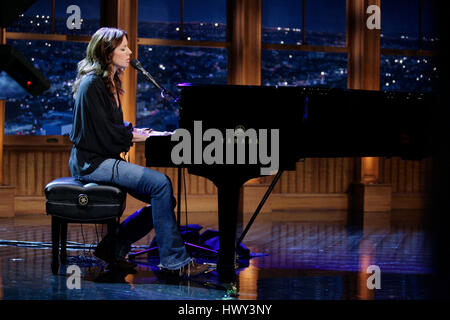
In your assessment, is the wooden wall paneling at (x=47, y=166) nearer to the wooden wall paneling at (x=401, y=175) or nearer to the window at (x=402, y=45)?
the window at (x=402, y=45)

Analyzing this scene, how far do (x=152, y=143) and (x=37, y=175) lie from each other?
150 inches

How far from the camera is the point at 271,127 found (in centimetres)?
327

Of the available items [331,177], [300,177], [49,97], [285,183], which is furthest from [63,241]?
[331,177]

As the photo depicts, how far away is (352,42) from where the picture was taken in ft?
25.0

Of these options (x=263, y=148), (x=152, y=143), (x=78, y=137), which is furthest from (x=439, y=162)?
(x=78, y=137)

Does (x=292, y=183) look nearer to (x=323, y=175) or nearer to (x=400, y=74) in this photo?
(x=323, y=175)

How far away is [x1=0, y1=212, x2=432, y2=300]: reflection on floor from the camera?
2973mm

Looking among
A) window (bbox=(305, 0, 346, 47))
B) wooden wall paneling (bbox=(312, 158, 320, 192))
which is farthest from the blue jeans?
window (bbox=(305, 0, 346, 47))

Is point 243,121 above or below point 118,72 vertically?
below

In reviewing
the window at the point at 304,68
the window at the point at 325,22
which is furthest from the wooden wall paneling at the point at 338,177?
the window at the point at 325,22

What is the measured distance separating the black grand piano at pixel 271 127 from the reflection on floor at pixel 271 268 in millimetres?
365

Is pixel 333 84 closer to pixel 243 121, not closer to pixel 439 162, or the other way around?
pixel 243 121

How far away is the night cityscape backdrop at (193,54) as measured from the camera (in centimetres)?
673

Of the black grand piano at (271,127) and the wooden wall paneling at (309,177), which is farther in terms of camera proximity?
the wooden wall paneling at (309,177)
